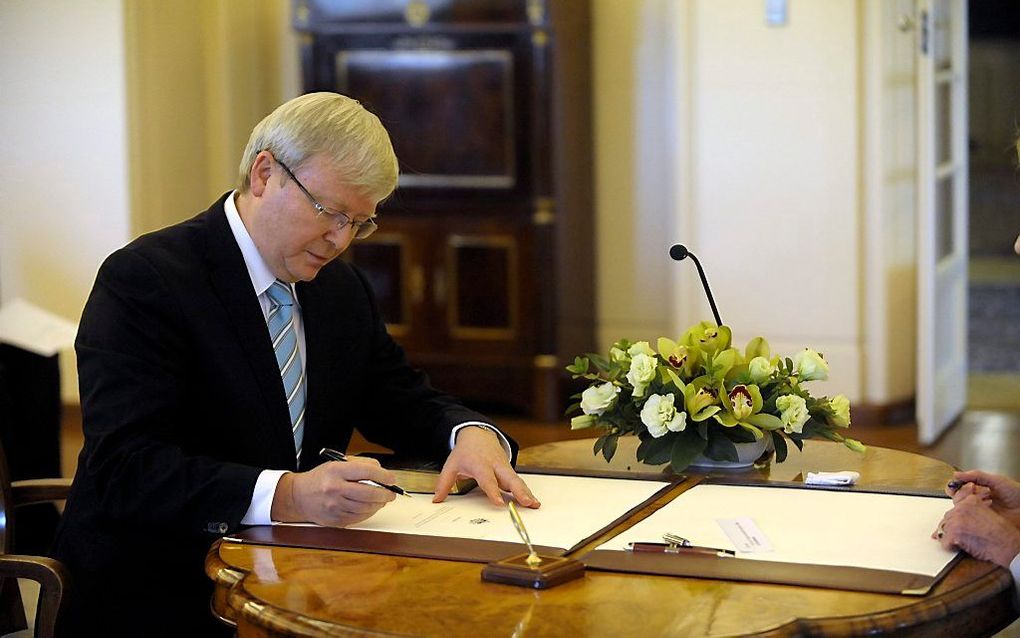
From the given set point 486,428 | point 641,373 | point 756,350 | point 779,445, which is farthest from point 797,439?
point 486,428

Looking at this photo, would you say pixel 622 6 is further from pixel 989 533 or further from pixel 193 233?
pixel 989 533

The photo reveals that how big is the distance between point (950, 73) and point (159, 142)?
3555 millimetres

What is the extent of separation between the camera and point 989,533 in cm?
186

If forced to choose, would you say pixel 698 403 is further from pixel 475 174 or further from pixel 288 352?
pixel 475 174

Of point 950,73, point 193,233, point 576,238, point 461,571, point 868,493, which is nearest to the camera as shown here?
point 461,571

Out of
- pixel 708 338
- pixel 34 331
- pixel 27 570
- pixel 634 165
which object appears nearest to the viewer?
pixel 27 570

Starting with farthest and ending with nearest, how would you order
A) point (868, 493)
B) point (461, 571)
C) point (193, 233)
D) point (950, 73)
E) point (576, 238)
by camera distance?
point (576, 238) < point (950, 73) < point (193, 233) < point (868, 493) < point (461, 571)

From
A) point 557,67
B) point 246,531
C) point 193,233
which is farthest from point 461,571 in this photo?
point 557,67

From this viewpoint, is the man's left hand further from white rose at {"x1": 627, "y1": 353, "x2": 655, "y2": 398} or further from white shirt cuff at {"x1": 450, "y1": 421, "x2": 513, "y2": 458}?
white rose at {"x1": 627, "y1": 353, "x2": 655, "y2": 398}

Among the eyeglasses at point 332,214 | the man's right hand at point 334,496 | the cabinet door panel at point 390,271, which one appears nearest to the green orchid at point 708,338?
the eyeglasses at point 332,214

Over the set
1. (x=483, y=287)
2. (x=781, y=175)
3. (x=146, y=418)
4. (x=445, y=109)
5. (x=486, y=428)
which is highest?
(x=445, y=109)

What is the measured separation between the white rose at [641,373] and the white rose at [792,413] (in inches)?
8.7

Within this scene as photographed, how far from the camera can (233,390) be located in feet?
7.51

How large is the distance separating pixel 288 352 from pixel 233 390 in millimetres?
168
